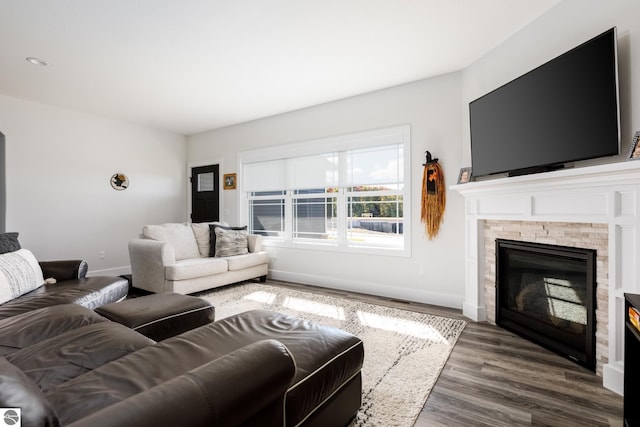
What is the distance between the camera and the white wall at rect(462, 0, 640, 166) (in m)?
1.88

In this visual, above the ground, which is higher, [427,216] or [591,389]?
[427,216]

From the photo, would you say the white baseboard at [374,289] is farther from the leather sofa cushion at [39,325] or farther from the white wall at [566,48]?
the leather sofa cushion at [39,325]

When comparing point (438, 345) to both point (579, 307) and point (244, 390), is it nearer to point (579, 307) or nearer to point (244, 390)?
point (579, 307)

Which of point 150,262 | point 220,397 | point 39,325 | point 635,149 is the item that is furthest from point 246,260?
→ point 635,149

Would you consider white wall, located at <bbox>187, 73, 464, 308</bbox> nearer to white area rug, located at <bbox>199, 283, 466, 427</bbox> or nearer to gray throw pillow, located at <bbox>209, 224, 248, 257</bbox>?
white area rug, located at <bbox>199, 283, 466, 427</bbox>

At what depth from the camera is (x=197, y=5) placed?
2.26m

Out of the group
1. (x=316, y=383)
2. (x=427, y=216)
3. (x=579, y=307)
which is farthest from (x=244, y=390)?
(x=427, y=216)

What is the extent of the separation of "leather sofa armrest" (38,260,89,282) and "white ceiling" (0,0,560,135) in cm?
198

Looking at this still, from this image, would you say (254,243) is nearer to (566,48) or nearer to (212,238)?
(212,238)

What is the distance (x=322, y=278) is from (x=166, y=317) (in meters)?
2.63

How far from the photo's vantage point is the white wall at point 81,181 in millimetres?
4113

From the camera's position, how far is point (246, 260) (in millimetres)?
4371

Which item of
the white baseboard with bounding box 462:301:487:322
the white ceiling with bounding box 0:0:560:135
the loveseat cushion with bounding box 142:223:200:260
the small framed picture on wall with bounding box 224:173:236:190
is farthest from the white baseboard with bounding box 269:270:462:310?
the white ceiling with bounding box 0:0:560:135

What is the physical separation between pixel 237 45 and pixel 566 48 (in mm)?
2669
